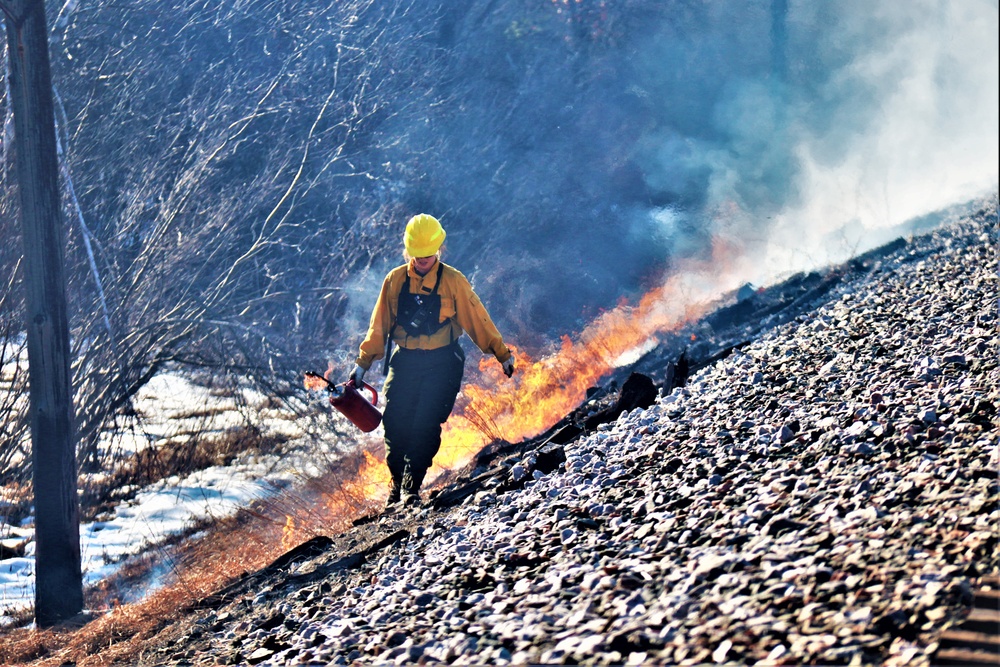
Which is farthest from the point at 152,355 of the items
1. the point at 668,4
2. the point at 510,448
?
the point at 668,4

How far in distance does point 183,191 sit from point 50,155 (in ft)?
14.8

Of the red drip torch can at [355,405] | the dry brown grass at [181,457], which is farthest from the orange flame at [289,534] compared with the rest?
the dry brown grass at [181,457]

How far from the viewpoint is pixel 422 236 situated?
7.30 metres

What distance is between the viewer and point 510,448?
8.22 meters

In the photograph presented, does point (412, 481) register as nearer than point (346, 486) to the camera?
Yes

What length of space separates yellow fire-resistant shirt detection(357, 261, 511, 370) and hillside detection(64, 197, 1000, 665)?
100 centimetres

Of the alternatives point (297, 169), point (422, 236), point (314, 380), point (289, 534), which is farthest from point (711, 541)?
point (297, 169)

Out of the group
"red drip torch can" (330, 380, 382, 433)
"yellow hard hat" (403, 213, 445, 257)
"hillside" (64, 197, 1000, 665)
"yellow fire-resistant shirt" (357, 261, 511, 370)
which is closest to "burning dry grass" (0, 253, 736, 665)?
"hillside" (64, 197, 1000, 665)

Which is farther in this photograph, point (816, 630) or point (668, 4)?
point (668, 4)

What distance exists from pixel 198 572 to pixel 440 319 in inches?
103

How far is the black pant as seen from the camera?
7680 millimetres

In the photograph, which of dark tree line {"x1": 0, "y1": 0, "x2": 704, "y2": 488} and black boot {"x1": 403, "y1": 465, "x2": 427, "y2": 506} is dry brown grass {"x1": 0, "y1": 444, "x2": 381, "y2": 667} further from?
dark tree line {"x1": 0, "y1": 0, "x2": 704, "y2": 488}

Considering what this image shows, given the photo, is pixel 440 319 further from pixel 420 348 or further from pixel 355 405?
pixel 355 405

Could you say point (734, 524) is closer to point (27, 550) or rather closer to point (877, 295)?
point (877, 295)
